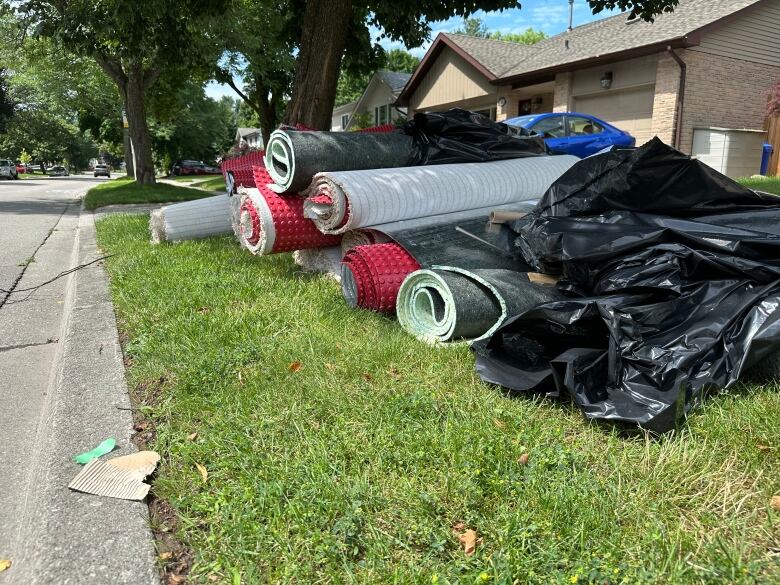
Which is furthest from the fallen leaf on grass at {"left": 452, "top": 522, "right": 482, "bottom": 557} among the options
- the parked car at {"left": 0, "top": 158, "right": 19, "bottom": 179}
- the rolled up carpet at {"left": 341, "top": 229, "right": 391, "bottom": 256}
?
the parked car at {"left": 0, "top": 158, "right": 19, "bottom": 179}

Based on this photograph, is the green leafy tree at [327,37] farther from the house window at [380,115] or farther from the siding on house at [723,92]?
the house window at [380,115]

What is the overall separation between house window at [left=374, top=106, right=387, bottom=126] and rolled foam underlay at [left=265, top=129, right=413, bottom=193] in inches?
1049

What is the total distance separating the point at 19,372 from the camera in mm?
3643

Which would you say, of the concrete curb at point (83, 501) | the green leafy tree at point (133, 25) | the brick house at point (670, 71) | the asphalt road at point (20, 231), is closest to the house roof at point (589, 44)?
the brick house at point (670, 71)

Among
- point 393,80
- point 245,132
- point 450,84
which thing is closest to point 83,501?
point 450,84

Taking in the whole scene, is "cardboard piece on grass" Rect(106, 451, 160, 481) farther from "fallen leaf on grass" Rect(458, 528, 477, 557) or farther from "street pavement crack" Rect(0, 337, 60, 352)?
"street pavement crack" Rect(0, 337, 60, 352)

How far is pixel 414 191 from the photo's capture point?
15.1ft

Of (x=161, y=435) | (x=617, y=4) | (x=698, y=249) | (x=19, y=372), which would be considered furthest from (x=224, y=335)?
(x=617, y=4)

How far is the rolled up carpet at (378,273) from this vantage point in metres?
3.79

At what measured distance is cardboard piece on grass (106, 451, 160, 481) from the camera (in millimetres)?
2232

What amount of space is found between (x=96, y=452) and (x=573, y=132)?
11559mm

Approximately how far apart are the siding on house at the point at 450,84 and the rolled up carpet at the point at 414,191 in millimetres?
16090

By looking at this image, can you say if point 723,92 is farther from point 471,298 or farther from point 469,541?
point 469,541

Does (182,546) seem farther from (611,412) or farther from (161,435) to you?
(611,412)
